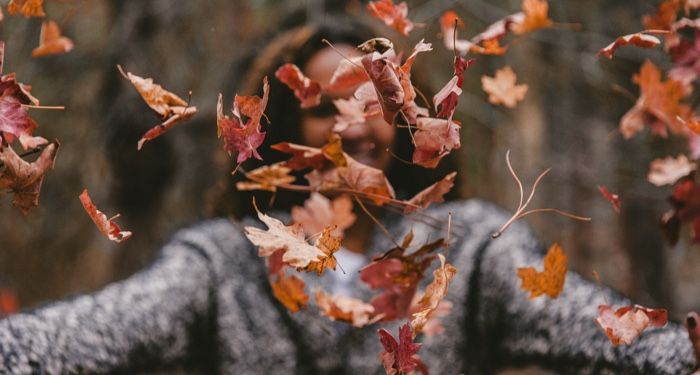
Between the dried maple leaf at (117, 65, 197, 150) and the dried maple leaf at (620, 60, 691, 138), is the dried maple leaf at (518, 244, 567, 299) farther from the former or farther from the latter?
the dried maple leaf at (117, 65, 197, 150)

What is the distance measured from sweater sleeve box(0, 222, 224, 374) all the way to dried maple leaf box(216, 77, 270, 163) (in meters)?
0.34

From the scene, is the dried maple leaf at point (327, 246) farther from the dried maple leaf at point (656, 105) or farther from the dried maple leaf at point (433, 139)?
the dried maple leaf at point (656, 105)

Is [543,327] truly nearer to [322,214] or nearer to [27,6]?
[322,214]

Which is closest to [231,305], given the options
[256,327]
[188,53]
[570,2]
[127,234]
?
[256,327]

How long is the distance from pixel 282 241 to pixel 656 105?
499 mm

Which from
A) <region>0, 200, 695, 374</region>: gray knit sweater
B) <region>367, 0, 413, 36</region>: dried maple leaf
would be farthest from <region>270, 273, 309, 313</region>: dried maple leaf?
<region>367, 0, 413, 36</region>: dried maple leaf

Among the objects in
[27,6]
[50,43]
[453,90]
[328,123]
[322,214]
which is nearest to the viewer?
[453,90]

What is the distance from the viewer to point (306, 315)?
1249 mm

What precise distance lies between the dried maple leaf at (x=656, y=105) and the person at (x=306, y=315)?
20cm

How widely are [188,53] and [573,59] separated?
1671 mm

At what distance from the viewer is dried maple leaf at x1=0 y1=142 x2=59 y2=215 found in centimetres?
61


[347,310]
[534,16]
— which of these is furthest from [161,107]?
[534,16]

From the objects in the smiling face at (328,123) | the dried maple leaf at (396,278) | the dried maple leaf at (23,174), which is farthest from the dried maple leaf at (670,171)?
the dried maple leaf at (23,174)

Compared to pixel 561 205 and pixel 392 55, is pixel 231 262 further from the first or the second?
pixel 561 205
